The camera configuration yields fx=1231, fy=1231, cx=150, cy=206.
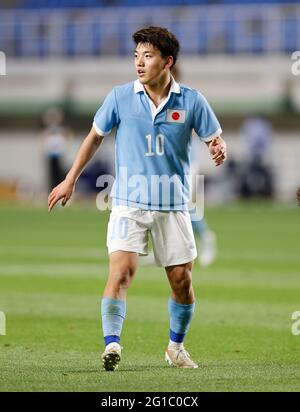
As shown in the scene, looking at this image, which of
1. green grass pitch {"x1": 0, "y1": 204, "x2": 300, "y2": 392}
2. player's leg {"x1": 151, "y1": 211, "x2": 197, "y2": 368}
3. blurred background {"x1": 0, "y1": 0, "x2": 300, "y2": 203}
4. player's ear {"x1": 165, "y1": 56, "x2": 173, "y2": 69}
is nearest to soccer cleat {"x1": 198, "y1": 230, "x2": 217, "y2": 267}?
green grass pitch {"x1": 0, "y1": 204, "x2": 300, "y2": 392}

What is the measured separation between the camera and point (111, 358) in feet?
25.7

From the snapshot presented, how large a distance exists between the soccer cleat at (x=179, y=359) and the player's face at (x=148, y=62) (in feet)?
6.07

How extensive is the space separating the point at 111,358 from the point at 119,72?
32.2 metres

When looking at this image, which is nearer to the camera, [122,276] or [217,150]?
[122,276]

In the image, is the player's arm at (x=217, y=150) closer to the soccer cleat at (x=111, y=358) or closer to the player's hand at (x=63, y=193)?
the player's hand at (x=63, y=193)

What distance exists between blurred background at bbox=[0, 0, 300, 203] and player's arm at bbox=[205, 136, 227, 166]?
2864 cm

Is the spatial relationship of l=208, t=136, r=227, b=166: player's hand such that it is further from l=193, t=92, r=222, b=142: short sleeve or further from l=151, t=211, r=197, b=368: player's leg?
l=151, t=211, r=197, b=368: player's leg

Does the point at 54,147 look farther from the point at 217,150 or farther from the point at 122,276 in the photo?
the point at 122,276

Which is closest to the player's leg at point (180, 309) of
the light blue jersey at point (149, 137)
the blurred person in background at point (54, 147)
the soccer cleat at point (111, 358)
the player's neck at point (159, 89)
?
the light blue jersey at point (149, 137)

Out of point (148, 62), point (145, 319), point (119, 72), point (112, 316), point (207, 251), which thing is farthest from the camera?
point (119, 72)

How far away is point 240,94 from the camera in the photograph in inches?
1578

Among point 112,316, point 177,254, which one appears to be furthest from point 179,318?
point 112,316

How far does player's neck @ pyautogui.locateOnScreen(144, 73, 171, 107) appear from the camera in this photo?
8289mm

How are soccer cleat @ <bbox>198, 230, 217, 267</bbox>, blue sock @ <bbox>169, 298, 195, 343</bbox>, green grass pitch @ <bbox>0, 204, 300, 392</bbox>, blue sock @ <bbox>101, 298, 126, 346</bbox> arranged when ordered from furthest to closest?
soccer cleat @ <bbox>198, 230, 217, 267</bbox> < blue sock @ <bbox>169, 298, 195, 343</bbox> < blue sock @ <bbox>101, 298, 126, 346</bbox> < green grass pitch @ <bbox>0, 204, 300, 392</bbox>
